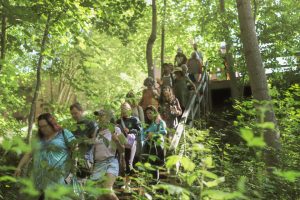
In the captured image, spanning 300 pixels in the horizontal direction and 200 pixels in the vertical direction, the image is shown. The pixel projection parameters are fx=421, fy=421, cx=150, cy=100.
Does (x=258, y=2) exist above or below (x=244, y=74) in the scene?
above

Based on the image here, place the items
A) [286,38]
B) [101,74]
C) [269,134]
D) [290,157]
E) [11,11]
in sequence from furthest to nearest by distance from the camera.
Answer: [101,74] → [286,38] → [11,11] → [269,134] → [290,157]

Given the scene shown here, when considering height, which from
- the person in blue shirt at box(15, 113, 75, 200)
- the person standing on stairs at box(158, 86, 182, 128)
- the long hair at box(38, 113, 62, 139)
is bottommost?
the person in blue shirt at box(15, 113, 75, 200)

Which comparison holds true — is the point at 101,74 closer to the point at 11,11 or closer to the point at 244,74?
the point at 244,74

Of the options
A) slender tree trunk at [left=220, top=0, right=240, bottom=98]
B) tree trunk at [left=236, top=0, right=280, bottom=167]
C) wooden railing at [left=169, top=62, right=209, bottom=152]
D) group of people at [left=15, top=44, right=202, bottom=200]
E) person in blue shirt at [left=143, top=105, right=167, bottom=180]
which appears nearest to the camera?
group of people at [left=15, top=44, right=202, bottom=200]

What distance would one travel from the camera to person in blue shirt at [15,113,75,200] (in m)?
2.49

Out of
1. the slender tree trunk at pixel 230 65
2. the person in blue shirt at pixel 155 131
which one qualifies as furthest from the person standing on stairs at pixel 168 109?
the slender tree trunk at pixel 230 65

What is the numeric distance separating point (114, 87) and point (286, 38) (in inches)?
728

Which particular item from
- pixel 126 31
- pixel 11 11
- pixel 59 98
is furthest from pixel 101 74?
pixel 11 11

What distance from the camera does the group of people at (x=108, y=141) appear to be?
2781 mm

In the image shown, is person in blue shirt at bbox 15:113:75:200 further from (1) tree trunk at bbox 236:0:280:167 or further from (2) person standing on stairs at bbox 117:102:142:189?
(1) tree trunk at bbox 236:0:280:167

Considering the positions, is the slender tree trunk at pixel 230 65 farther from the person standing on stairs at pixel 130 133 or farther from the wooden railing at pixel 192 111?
the person standing on stairs at pixel 130 133

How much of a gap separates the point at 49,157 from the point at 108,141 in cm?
120

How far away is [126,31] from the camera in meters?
10.3

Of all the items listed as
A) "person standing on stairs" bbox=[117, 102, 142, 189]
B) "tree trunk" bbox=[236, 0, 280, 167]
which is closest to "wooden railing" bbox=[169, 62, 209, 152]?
"person standing on stairs" bbox=[117, 102, 142, 189]
